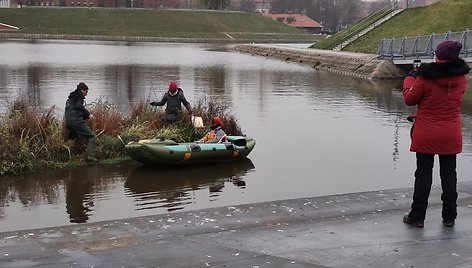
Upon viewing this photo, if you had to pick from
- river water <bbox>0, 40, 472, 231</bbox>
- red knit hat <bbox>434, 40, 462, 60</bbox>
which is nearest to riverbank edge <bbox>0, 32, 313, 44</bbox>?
river water <bbox>0, 40, 472, 231</bbox>

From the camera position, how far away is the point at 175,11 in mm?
130375

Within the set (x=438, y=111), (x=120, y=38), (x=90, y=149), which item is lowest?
(x=90, y=149)

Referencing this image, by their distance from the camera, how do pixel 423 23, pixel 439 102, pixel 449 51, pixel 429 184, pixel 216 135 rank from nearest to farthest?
pixel 449 51, pixel 439 102, pixel 429 184, pixel 216 135, pixel 423 23

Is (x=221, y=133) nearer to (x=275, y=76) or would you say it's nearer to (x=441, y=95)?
(x=441, y=95)

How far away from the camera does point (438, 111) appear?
676 centimetres

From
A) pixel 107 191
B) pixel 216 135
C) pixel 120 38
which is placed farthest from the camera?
pixel 120 38

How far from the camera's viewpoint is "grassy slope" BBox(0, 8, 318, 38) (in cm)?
11162

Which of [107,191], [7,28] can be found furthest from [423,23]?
[7,28]

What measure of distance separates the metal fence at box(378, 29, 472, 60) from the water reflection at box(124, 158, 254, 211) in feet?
60.6

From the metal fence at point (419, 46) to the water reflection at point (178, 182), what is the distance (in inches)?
728

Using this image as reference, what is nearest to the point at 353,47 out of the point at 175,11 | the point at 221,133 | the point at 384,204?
the point at 221,133

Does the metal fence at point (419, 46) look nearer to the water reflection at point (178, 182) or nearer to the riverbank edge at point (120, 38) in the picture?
the water reflection at point (178, 182)

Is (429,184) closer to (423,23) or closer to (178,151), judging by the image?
(178,151)

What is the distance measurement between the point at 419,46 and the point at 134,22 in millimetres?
91573
